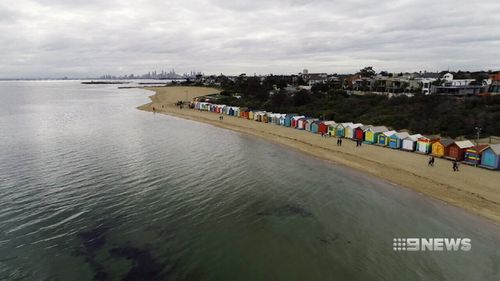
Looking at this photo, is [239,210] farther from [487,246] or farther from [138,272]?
[487,246]

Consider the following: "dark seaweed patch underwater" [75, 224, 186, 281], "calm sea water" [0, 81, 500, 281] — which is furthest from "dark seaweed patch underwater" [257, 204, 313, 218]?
"dark seaweed patch underwater" [75, 224, 186, 281]

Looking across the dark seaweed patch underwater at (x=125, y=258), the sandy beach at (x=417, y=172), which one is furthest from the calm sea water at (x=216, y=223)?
the sandy beach at (x=417, y=172)

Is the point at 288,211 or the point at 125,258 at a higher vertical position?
the point at 288,211

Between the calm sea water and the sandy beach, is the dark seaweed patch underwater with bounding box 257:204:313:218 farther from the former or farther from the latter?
the sandy beach

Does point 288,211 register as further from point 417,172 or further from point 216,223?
point 417,172

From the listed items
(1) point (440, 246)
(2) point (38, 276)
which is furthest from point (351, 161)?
(2) point (38, 276)

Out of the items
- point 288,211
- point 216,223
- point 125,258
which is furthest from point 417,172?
point 125,258

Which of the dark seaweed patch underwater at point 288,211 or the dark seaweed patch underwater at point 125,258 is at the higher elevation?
the dark seaweed patch underwater at point 288,211

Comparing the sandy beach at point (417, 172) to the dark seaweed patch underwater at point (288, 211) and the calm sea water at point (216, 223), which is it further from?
the dark seaweed patch underwater at point (288, 211)

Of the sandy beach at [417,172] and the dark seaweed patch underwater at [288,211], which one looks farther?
the sandy beach at [417,172]
